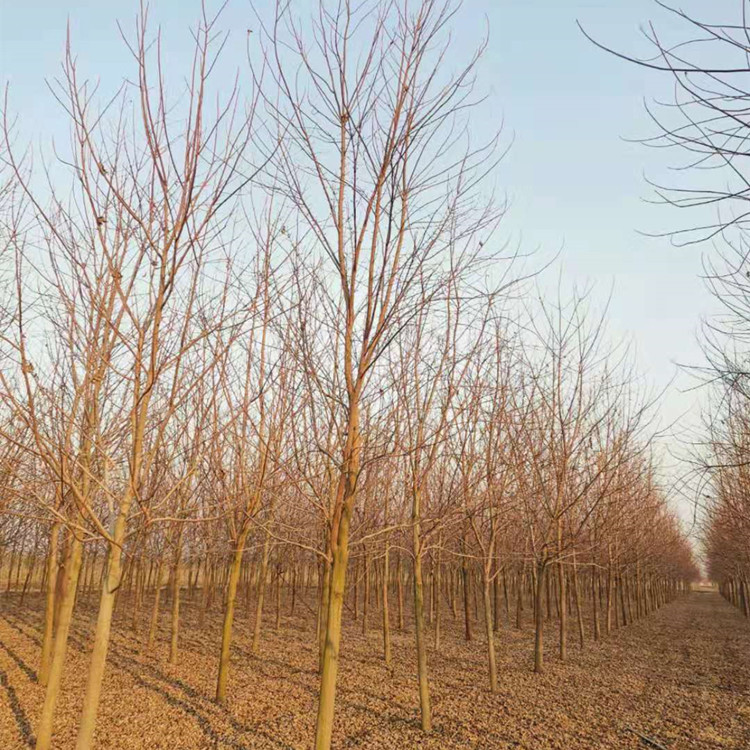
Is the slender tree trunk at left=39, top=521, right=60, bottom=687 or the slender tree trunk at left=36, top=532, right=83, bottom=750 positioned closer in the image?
the slender tree trunk at left=36, top=532, right=83, bottom=750

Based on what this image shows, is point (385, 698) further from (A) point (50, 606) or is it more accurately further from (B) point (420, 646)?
(A) point (50, 606)

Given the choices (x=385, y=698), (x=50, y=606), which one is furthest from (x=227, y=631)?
(x=50, y=606)

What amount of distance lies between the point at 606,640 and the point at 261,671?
9703 millimetres

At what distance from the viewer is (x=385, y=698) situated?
7.20 metres

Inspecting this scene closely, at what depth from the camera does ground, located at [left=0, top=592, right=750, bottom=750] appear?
222 inches

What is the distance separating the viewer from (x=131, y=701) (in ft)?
A: 21.6

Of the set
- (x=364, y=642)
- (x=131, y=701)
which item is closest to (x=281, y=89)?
(x=131, y=701)

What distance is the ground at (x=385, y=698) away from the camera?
5.64 m

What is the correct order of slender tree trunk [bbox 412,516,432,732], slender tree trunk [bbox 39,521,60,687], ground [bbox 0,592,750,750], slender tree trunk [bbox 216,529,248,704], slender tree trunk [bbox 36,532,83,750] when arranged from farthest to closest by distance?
slender tree trunk [bbox 216,529,248,704], slender tree trunk [bbox 39,521,60,687], slender tree trunk [bbox 412,516,432,732], ground [bbox 0,592,750,750], slender tree trunk [bbox 36,532,83,750]

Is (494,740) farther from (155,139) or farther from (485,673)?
(155,139)

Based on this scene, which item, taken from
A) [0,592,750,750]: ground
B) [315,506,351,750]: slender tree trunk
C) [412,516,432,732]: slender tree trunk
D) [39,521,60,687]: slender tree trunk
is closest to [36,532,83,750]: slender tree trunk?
[0,592,750,750]: ground

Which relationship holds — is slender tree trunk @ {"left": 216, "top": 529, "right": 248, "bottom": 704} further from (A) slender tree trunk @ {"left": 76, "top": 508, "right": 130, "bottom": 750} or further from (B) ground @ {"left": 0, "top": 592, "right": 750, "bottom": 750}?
(A) slender tree trunk @ {"left": 76, "top": 508, "right": 130, "bottom": 750}

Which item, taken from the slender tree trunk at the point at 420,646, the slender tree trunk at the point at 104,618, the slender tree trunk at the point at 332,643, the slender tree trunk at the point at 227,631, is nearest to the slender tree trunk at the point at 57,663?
the slender tree trunk at the point at 104,618

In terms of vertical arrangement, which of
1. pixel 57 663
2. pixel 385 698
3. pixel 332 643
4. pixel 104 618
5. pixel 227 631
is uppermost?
pixel 104 618
